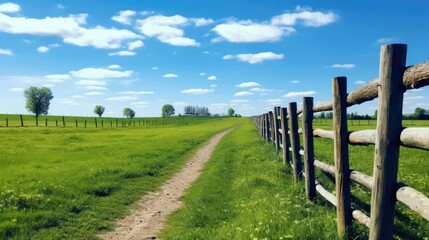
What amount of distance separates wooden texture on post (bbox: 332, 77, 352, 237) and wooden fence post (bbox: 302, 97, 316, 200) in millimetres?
2587

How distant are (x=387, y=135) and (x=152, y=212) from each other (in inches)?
271

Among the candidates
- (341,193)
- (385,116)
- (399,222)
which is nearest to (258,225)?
(341,193)

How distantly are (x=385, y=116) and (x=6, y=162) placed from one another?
18.5 meters

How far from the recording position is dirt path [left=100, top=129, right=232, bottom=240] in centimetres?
792

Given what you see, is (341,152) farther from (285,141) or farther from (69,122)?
(69,122)

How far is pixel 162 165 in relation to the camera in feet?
58.4

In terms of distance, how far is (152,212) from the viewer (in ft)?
31.7

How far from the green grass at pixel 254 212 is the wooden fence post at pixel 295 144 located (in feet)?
1.17

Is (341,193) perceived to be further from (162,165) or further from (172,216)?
(162,165)

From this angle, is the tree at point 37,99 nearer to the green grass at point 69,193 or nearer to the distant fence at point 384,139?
the green grass at point 69,193

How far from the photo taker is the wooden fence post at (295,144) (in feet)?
36.1

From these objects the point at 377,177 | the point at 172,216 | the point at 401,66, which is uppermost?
the point at 401,66

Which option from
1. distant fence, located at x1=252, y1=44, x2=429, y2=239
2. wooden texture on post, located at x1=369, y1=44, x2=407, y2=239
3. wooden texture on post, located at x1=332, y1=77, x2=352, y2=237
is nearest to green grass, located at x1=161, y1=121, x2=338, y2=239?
wooden texture on post, located at x1=332, y1=77, x2=352, y2=237

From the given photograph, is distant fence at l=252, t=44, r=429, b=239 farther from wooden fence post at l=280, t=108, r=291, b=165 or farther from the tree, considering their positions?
the tree
